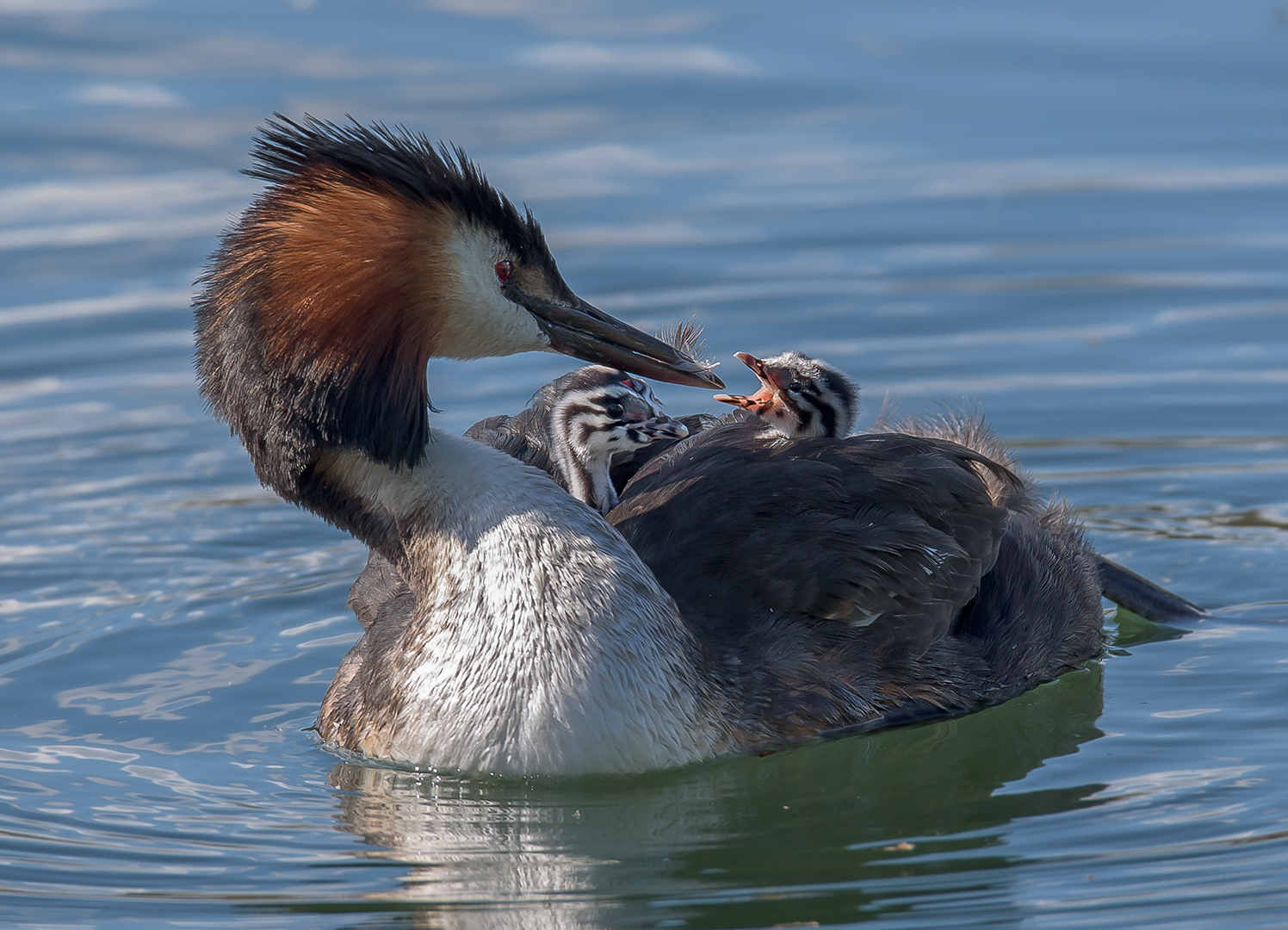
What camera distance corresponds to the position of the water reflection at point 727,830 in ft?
19.5

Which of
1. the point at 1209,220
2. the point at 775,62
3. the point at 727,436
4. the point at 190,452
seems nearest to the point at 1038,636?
the point at 727,436

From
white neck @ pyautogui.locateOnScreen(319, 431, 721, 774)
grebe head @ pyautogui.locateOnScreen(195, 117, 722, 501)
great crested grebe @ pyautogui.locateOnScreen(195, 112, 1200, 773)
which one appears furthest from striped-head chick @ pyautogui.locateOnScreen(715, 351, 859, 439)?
grebe head @ pyautogui.locateOnScreen(195, 117, 722, 501)

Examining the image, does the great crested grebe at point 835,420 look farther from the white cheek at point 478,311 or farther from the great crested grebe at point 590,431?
the white cheek at point 478,311

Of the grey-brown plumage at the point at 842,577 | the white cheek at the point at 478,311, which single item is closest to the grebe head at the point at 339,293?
the white cheek at the point at 478,311

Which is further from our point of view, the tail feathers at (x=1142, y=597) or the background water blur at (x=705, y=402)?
the tail feathers at (x=1142, y=597)

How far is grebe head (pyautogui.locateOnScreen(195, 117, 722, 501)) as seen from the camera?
6445mm

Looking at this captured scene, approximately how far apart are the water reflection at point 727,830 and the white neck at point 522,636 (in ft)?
0.51

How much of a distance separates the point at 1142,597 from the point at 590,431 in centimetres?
239

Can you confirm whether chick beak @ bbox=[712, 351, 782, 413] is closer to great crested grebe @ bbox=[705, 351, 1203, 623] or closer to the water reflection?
great crested grebe @ bbox=[705, 351, 1203, 623]

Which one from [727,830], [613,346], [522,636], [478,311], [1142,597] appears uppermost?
[478,311]

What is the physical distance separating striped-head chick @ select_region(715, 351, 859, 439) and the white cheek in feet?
4.51

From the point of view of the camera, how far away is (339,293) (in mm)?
6441

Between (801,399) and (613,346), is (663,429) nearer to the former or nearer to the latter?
(801,399)

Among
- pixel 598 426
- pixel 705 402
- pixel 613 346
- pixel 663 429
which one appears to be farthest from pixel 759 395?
pixel 705 402
